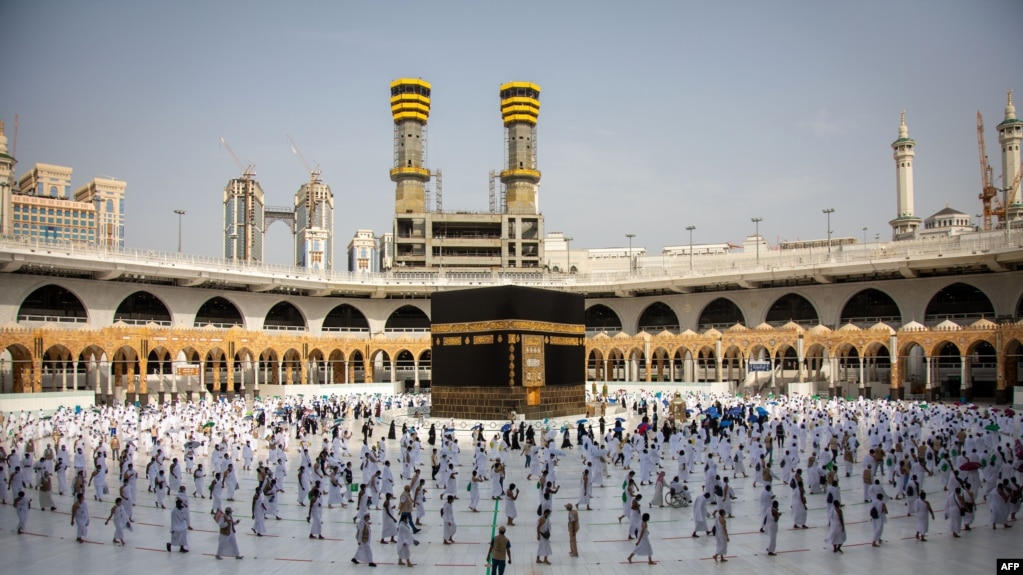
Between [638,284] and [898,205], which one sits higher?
[898,205]

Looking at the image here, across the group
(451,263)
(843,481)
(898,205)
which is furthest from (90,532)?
(898,205)

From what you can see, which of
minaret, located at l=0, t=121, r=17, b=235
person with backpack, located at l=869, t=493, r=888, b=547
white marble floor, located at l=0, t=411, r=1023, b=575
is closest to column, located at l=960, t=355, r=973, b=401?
white marble floor, located at l=0, t=411, r=1023, b=575

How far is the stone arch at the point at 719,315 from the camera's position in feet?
170

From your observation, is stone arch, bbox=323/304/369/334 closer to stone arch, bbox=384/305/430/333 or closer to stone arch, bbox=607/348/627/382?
stone arch, bbox=384/305/430/333

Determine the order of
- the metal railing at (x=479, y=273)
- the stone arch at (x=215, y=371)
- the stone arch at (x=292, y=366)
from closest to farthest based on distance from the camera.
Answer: the metal railing at (x=479, y=273)
the stone arch at (x=215, y=371)
the stone arch at (x=292, y=366)

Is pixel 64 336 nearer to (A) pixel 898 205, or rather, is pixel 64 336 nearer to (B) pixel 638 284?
(B) pixel 638 284

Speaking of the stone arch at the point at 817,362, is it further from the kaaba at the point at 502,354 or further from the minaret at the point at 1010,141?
the minaret at the point at 1010,141

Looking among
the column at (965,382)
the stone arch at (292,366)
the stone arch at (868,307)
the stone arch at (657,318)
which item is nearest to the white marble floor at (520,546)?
the column at (965,382)

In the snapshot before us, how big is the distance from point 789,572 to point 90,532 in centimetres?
1012

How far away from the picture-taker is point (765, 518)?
10.2 meters

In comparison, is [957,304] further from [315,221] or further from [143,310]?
[315,221]

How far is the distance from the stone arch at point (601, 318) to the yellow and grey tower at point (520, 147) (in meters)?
13.8

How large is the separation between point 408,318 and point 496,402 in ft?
111

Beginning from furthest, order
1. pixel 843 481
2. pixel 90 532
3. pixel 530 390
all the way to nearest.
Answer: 1. pixel 530 390
2. pixel 843 481
3. pixel 90 532
